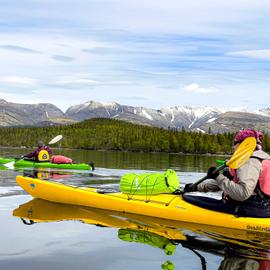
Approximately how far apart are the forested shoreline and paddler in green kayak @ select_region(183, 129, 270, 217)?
115 m

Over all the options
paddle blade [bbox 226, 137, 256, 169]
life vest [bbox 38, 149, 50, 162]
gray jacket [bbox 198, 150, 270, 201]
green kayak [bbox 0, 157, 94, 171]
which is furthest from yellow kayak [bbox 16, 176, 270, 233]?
life vest [bbox 38, 149, 50, 162]

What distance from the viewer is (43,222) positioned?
1331 cm

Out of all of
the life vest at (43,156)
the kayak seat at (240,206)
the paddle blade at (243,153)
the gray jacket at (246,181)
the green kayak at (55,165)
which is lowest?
the green kayak at (55,165)

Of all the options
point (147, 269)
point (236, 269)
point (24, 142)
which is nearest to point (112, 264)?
point (147, 269)

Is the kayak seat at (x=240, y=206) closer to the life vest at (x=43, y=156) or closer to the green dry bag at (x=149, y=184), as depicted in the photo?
the green dry bag at (x=149, y=184)

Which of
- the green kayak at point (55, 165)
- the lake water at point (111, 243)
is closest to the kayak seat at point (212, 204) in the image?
the lake water at point (111, 243)

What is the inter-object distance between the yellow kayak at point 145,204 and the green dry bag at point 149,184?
0.16m

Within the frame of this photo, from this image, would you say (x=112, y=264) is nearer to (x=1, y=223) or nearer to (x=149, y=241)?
(x=149, y=241)

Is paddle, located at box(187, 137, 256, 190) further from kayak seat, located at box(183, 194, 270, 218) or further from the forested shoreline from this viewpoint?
the forested shoreline

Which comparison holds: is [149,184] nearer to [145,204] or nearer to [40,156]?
[145,204]

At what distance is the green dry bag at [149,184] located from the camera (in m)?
14.3

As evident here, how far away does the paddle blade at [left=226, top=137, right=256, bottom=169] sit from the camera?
1143 centimetres

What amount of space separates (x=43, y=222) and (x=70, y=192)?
8.25 feet

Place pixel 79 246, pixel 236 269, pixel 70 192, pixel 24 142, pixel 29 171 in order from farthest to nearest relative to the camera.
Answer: pixel 24 142, pixel 29 171, pixel 70 192, pixel 79 246, pixel 236 269
